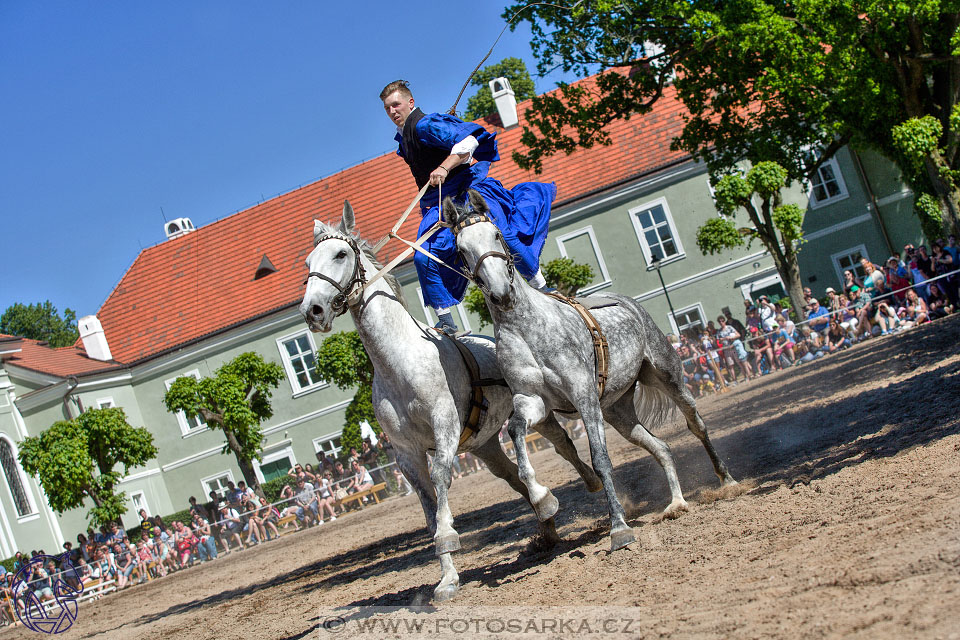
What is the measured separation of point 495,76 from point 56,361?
3214 centimetres

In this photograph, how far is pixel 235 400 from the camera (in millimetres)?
27625

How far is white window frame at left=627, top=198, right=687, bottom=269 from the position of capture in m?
34.3

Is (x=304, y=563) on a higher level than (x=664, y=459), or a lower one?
lower

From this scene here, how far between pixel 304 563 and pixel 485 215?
938 cm

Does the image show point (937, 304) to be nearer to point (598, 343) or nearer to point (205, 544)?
point (598, 343)

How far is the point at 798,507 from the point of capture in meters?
6.22

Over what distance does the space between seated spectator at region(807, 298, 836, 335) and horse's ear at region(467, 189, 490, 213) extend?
51.3ft

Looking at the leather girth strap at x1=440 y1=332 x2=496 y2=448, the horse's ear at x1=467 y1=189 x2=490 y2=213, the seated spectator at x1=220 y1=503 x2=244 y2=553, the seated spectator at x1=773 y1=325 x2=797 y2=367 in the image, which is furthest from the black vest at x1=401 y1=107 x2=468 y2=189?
the seated spectator at x1=220 y1=503 x2=244 y2=553

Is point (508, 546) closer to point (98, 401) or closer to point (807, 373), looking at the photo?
point (807, 373)

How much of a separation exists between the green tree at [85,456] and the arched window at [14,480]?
951 cm

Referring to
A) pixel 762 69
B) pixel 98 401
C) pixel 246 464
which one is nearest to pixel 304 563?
pixel 762 69

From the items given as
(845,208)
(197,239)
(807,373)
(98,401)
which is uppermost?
(197,239)

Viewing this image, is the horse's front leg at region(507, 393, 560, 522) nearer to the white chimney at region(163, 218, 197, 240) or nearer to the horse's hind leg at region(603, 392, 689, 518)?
the horse's hind leg at region(603, 392, 689, 518)

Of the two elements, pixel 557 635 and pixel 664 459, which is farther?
pixel 664 459
